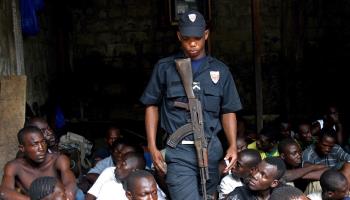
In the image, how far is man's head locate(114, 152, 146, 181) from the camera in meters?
4.25

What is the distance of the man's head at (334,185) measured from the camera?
3.85 m

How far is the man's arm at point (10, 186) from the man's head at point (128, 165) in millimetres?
713

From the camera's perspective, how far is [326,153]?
198 inches

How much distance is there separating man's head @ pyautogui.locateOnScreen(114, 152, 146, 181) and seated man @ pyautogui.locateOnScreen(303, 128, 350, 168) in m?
1.61

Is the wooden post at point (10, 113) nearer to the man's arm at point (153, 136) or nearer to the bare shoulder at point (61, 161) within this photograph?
the bare shoulder at point (61, 161)

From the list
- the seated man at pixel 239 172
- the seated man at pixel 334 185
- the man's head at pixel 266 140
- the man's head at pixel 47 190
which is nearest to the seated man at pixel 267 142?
the man's head at pixel 266 140

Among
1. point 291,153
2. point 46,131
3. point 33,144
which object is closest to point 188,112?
point 33,144

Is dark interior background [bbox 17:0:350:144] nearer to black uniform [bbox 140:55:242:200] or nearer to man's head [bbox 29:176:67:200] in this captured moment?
black uniform [bbox 140:55:242:200]

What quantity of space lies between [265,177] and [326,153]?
1500mm

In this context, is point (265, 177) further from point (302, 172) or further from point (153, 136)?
point (302, 172)

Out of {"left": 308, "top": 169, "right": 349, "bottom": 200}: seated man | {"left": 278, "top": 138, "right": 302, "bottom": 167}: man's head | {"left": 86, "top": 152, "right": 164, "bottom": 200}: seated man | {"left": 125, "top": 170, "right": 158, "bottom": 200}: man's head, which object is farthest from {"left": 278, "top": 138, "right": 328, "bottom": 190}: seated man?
{"left": 125, "top": 170, "right": 158, "bottom": 200}: man's head

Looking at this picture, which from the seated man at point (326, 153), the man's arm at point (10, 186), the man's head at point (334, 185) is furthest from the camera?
the seated man at point (326, 153)

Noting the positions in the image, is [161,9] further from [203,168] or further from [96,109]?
[203,168]

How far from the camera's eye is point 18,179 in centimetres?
420
